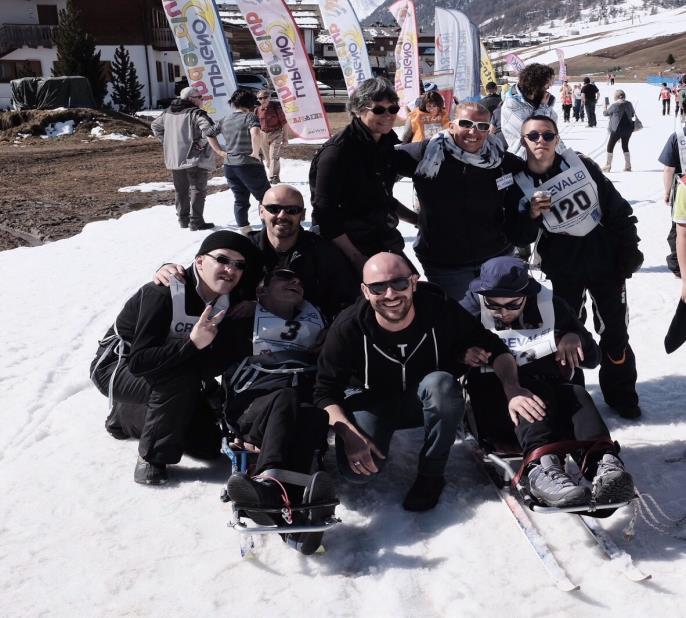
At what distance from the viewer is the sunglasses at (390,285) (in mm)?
3088

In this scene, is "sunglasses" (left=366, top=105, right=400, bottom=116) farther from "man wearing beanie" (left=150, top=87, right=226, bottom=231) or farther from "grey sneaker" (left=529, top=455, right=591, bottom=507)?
"man wearing beanie" (left=150, top=87, right=226, bottom=231)

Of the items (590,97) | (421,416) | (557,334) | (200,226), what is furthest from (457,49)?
(421,416)

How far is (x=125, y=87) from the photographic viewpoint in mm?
33344

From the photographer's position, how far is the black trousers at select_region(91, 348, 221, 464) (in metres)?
3.46

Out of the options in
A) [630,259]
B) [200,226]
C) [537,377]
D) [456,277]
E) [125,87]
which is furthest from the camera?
[125,87]

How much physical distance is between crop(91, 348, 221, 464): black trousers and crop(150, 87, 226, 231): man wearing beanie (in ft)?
18.0

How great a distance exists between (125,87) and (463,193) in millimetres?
32609

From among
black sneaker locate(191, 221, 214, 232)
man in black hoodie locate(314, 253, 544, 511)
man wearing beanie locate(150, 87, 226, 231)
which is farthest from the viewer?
black sneaker locate(191, 221, 214, 232)

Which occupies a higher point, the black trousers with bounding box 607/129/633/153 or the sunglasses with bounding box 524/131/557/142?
the sunglasses with bounding box 524/131/557/142

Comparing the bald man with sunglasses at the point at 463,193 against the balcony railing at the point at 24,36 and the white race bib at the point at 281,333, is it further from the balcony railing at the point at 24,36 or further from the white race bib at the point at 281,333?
the balcony railing at the point at 24,36

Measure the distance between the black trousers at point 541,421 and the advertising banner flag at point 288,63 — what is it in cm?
987

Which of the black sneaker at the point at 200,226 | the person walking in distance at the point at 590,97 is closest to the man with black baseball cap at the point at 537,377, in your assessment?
the black sneaker at the point at 200,226

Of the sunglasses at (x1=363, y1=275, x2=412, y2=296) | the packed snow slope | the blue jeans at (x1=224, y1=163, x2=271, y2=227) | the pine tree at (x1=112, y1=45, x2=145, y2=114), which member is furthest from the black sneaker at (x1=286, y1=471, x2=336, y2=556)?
the packed snow slope

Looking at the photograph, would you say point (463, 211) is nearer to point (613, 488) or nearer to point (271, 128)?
point (613, 488)
